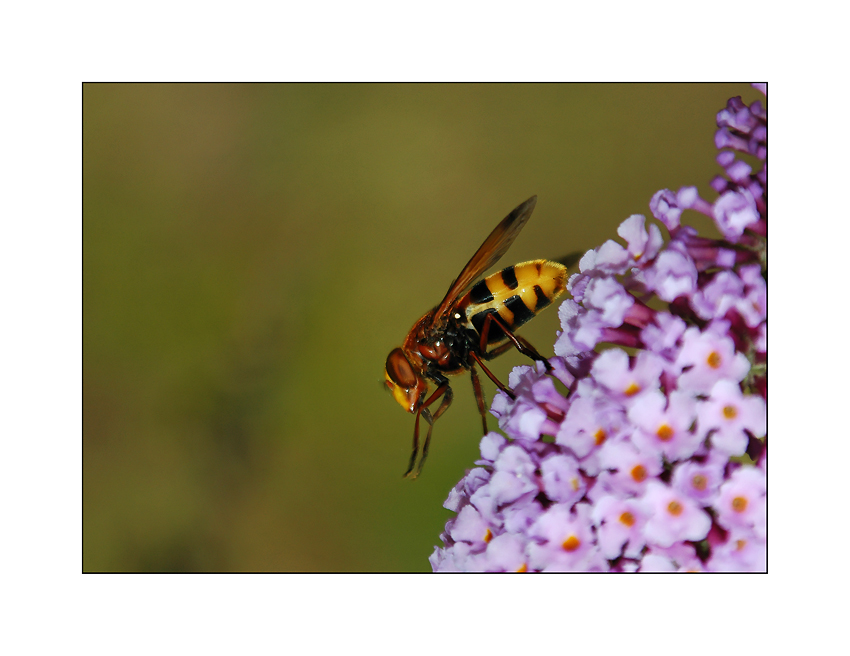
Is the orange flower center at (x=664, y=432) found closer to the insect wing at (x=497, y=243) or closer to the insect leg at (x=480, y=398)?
the insect leg at (x=480, y=398)

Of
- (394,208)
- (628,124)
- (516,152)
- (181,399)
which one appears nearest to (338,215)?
(394,208)

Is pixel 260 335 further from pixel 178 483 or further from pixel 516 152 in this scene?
pixel 516 152

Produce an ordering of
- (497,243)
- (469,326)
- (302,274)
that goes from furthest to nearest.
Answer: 1. (302,274)
2. (469,326)
3. (497,243)

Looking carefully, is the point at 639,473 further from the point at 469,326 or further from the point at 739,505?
the point at 469,326

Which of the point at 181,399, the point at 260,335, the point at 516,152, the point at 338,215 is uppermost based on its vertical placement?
the point at 516,152

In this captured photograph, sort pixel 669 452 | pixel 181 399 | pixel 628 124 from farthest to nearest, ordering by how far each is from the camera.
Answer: pixel 181 399, pixel 628 124, pixel 669 452

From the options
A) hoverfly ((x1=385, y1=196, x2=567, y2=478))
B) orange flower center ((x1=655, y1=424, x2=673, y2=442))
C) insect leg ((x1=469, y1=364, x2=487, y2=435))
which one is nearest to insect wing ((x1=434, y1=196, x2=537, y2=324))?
hoverfly ((x1=385, y1=196, x2=567, y2=478))

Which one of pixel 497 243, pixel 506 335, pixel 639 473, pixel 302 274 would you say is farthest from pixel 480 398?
pixel 302 274

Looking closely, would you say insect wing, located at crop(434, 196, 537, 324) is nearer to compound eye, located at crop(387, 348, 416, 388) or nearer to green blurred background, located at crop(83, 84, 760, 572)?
compound eye, located at crop(387, 348, 416, 388)
